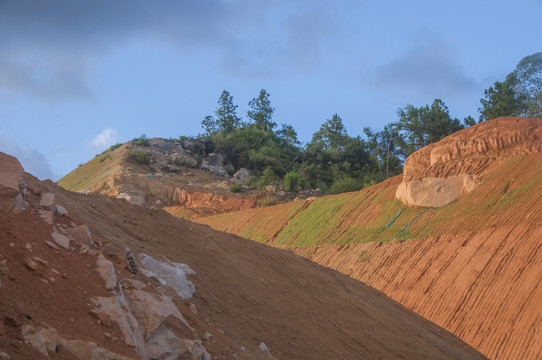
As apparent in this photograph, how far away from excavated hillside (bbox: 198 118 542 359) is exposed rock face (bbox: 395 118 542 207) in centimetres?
4

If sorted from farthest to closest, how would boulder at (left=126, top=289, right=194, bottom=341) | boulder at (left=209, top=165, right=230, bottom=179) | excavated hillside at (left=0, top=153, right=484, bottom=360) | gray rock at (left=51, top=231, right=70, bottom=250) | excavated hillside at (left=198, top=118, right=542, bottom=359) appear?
boulder at (left=209, top=165, right=230, bottom=179) → excavated hillside at (left=198, top=118, right=542, bottom=359) → gray rock at (left=51, top=231, right=70, bottom=250) → boulder at (left=126, top=289, right=194, bottom=341) → excavated hillside at (left=0, top=153, right=484, bottom=360)

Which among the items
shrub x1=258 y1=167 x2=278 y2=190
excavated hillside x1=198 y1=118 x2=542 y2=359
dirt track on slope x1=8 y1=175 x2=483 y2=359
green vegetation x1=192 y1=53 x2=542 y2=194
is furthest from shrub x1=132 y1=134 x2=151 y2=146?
dirt track on slope x1=8 y1=175 x2=483 y2=359

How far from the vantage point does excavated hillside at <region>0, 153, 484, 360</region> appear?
191 inches

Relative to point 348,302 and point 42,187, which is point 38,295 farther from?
point 348,302

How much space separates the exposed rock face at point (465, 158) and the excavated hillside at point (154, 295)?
35.8 ft

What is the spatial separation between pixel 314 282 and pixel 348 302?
0.84 metres

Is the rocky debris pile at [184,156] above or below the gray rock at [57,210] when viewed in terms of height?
above

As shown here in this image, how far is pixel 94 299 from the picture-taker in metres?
5.32

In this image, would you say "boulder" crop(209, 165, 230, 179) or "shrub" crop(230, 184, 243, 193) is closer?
"shrub" crop(230, 184, 243, 193)

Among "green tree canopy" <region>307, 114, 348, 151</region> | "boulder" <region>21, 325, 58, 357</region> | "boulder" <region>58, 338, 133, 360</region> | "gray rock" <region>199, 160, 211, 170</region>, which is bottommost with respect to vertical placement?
"boulder" <region>21, 325, 58, 357</region>

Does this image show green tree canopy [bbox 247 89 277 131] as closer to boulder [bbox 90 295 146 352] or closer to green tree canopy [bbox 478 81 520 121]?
green tree canopy [bbox 478 81 520 121]

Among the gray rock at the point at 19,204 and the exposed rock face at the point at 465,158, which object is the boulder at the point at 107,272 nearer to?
the gray rock at the point at 19,204

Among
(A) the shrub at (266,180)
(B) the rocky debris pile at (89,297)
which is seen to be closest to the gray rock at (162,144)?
(A) the shrub at (266,180)

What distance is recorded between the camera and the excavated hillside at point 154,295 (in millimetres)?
4863
